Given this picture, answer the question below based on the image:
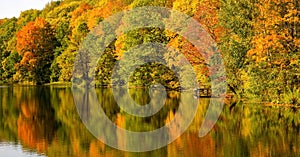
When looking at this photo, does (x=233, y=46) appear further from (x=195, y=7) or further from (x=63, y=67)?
(x=63, y=67)

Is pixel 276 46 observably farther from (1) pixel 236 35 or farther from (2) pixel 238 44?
(1) pixel 236 35

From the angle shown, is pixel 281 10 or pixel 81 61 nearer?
pixel 281 10

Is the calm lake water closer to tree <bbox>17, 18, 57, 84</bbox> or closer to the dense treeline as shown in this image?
the dense treeline

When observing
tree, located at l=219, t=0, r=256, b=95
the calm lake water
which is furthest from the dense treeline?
the calm lake water

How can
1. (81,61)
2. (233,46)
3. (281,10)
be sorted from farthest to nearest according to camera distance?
(81,61) → (233,46) → (281,10)

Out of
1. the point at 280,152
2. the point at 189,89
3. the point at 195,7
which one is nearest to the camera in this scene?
the point at 280,152

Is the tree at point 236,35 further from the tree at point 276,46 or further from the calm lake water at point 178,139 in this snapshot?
the calm lake water at point 178,139

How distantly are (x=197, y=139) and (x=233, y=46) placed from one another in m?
16.6

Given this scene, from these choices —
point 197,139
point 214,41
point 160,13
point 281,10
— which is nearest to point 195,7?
point 214,41

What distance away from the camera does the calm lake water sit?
65.5ft

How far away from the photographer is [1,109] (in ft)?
129

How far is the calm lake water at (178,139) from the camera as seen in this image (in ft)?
65.5

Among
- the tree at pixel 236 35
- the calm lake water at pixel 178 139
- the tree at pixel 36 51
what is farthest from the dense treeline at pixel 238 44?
the tree at pixel 36 51

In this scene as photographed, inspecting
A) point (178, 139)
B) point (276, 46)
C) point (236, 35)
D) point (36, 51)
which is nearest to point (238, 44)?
point (236, 35)
